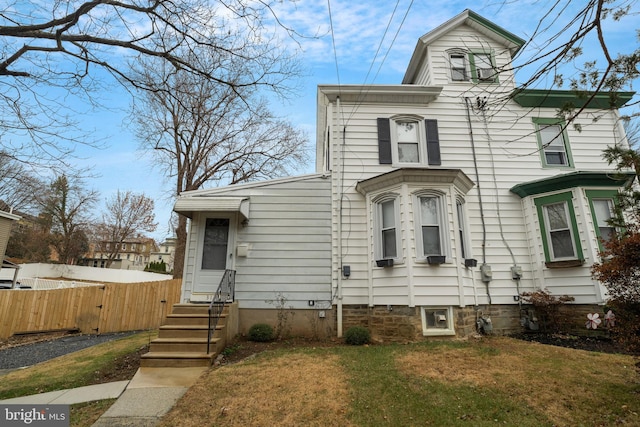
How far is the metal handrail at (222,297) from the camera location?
18.6ft

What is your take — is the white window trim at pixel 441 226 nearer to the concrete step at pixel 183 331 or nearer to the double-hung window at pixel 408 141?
the double-hung window at pixel 408 141

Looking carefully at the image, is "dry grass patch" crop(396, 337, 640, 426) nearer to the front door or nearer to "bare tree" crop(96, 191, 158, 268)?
the front door

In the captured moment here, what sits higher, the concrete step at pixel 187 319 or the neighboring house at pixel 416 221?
the neighboring house at pixel 416 221

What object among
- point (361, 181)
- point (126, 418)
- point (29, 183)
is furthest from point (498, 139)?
point (29, 183)

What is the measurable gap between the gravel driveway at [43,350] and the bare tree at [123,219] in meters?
21.5

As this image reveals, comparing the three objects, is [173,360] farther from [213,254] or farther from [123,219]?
[123,219]

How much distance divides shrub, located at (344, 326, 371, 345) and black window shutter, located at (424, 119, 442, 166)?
483 cm

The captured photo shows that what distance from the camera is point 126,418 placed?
11.5 ft

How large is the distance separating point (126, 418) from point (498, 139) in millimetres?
10141

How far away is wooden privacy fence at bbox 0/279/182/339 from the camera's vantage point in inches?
428

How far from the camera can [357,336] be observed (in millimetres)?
6699

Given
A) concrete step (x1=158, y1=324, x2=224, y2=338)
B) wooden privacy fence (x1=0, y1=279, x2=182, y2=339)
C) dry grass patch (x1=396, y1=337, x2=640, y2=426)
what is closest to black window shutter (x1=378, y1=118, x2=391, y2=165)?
dry grass patch (x1=396, y1=337, x2=640, y2=426)

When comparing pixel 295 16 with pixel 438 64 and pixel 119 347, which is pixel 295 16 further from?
pixel 119 347

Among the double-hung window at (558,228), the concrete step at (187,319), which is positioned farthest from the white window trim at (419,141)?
the concrete step at (187,319)
